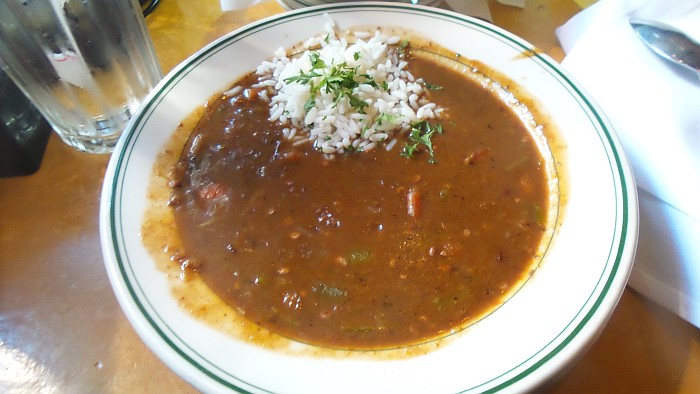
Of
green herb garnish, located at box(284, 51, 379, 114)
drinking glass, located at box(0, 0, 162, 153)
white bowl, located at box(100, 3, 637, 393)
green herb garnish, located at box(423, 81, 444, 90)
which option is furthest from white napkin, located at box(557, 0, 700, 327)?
drinking glass, located at box(0, 0, 162, 153)

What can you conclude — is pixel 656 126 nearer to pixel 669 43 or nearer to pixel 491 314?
pixel 669 43

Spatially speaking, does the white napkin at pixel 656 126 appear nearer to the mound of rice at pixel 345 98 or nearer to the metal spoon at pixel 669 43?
the metal spoon at pixel 669 43

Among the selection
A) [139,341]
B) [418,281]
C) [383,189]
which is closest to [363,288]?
[418,281]

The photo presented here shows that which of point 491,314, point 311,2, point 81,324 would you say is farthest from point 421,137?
point 81,324

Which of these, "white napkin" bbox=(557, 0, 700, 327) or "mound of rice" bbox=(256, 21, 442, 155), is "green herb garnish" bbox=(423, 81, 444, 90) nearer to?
"mound of rice" bbox=(256, 21, 442, 155)

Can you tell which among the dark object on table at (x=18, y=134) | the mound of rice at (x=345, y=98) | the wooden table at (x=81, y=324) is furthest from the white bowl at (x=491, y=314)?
the dark object on table at (x=18, y=134)
